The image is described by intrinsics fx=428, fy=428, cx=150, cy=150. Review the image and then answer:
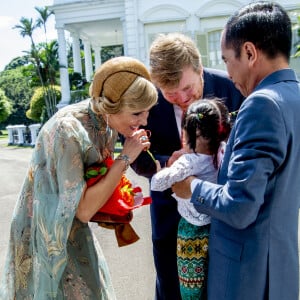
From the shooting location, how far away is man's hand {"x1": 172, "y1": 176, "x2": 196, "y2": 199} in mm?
1868

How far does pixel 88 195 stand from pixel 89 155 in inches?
6.8

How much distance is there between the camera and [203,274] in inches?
81.4

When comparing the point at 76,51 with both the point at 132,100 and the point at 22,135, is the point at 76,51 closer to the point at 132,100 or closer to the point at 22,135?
the point at 22,135

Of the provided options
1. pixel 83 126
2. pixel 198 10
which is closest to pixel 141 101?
pixel 83 126

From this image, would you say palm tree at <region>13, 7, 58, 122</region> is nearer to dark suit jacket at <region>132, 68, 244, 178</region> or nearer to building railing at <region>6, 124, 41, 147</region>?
building railing at <region>6, 124, 41, 147</region>

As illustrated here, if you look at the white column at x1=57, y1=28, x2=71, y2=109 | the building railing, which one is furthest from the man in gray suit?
the building railing

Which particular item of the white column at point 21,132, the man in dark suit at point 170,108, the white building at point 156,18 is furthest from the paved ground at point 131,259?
the white column at point 21,132

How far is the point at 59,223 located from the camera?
1.81 meters

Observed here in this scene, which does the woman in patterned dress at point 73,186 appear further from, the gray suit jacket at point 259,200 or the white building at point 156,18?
the white building at point 156,18

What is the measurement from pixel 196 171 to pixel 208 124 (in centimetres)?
22

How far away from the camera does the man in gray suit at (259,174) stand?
1.42 meters

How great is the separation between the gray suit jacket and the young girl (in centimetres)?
27

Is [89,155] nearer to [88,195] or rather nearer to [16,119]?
[88,195]

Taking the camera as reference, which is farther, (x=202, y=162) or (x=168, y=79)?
(x=168, y=79)
